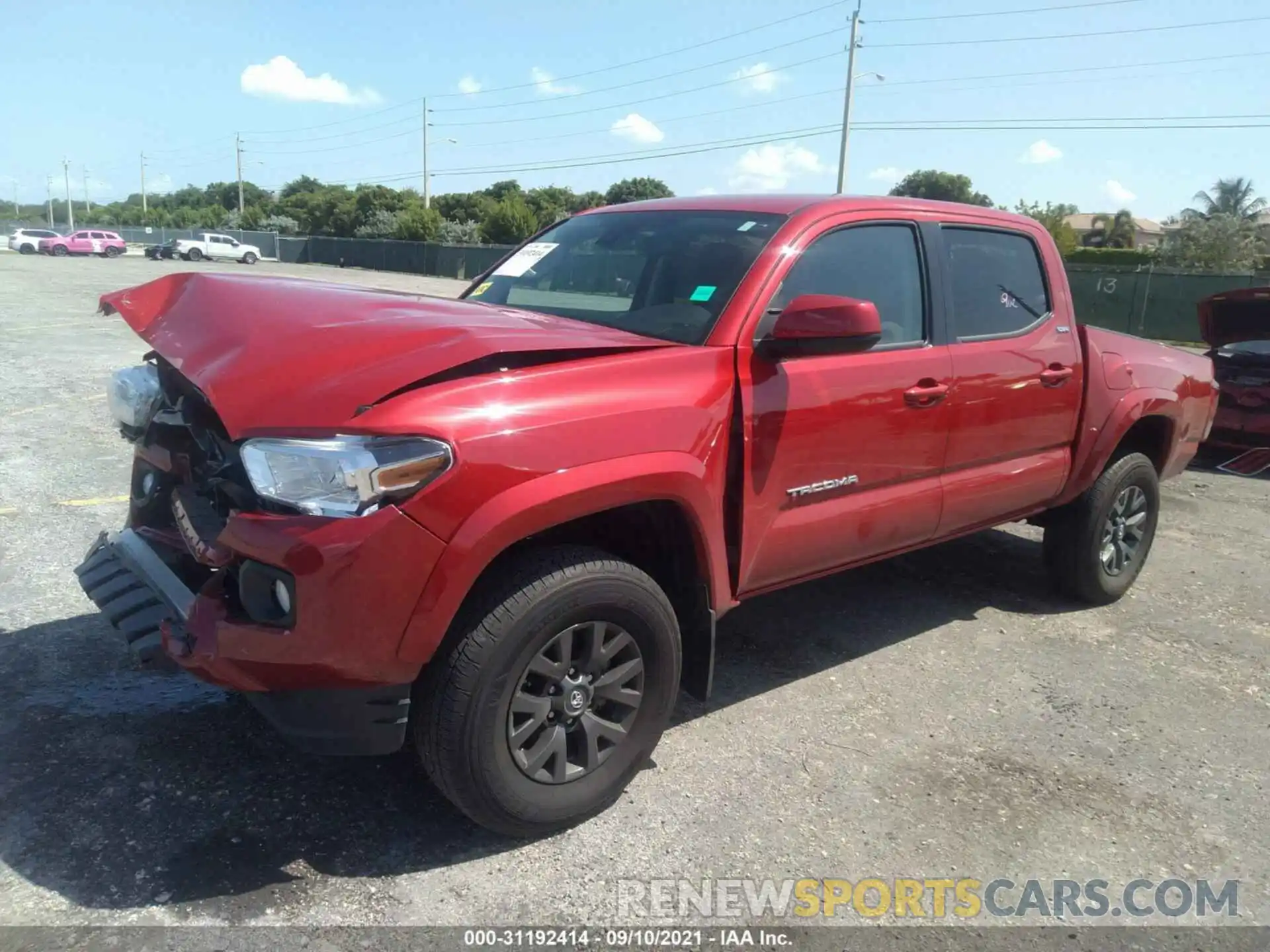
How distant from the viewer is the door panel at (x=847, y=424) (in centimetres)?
328

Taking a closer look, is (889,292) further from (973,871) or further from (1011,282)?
(973,871)

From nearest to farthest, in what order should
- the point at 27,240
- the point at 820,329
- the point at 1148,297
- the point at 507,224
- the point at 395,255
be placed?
1. the point at 820,329
2. the point at 1148,297
3. the point at 27,240
4. the point at 507,224
5. the point at 395,255

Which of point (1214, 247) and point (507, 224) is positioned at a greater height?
point (507, 224)

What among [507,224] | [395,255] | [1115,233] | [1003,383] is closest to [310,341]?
[1003,383]

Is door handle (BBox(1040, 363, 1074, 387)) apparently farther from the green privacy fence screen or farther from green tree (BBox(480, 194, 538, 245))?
green tree (BBox(480, 194, 538, 245))

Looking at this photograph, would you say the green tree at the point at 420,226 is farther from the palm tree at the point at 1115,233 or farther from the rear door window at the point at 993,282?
the rear door window at the point at 993,282

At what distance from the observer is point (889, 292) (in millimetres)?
3875

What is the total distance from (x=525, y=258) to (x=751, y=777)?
2353 mm

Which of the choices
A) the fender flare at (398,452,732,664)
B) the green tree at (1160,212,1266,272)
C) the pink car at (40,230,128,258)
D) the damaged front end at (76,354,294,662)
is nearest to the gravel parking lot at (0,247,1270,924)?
the damaged front end at (76,354,294,662)

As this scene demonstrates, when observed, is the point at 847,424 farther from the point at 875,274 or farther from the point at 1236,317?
the point at 1236,317

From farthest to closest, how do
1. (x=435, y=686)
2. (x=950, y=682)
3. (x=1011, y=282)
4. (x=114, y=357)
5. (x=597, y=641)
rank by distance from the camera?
(x=114, y=357), (x=1011, y=282), (x=950, y=682), (x=597, y=641), (x=435, y=686)

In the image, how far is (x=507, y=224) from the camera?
2168 inches

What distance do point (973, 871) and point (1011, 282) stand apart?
8.85 ft

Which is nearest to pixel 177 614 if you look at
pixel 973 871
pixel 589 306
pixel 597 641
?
pixel 597 641
